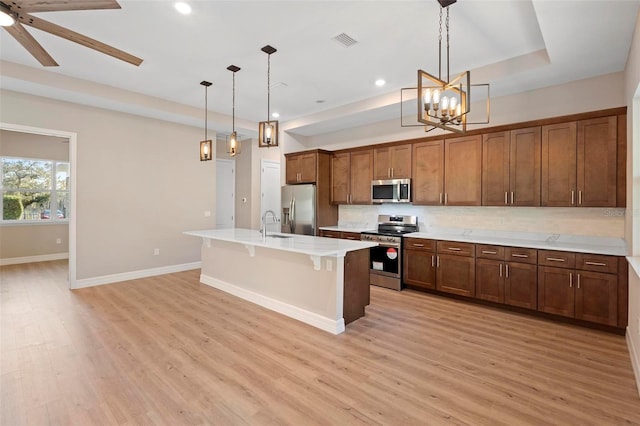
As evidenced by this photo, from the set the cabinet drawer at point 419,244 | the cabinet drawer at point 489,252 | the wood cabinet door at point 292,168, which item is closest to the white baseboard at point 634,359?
the cabinet drawer at point 489,252

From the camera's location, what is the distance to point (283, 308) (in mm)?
3830

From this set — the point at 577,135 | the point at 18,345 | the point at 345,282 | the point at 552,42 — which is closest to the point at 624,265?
the point at 577,135

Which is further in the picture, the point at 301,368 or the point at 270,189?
the point at 270,189

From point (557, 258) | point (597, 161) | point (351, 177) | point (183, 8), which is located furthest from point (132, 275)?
point (597, 161)

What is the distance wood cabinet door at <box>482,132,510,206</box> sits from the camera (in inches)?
164

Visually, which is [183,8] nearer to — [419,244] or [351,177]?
[351,177]

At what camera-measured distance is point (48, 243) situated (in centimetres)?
727

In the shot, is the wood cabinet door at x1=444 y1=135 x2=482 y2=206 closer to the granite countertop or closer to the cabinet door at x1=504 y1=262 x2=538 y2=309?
the granite countertop

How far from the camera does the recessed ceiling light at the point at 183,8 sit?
2.72m

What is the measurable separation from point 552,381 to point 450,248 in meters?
2.10

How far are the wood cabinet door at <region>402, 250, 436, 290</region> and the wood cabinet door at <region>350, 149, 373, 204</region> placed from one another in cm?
133

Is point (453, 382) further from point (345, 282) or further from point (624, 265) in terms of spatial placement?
point (624, 265)

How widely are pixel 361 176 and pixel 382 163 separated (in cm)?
48

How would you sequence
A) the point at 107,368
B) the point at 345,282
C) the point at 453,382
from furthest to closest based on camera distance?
1. the point at 345,282
2. the point at 107,368
3. the point at 453,382
